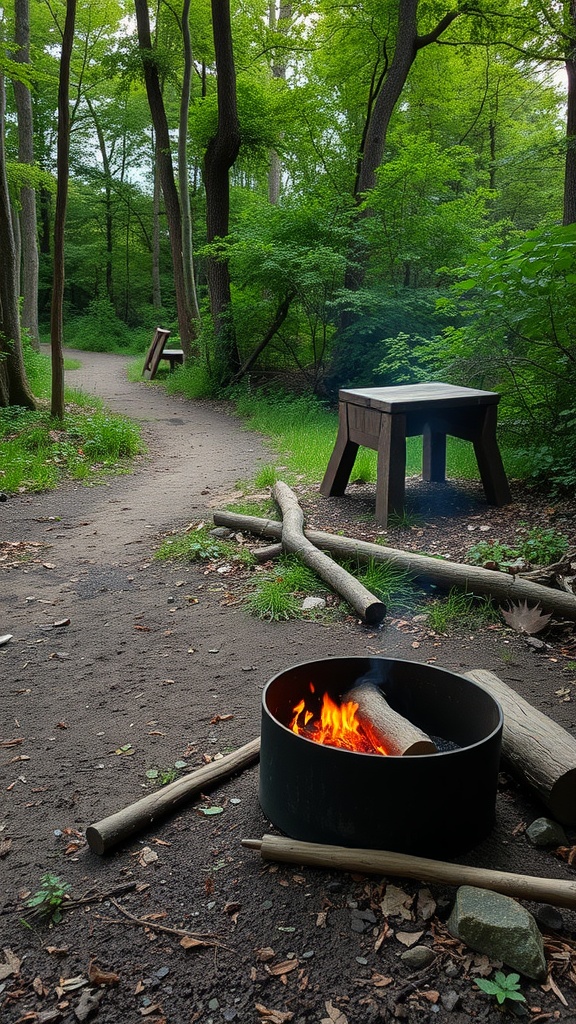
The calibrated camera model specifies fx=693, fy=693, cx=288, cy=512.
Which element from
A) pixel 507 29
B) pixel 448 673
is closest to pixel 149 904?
pixel 448 673

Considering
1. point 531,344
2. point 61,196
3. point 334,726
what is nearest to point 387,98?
point 61,196

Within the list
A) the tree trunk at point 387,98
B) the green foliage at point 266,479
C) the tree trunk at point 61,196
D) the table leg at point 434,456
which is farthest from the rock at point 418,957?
the tree trunk at point 387,98

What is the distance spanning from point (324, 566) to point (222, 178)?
11.4 meters

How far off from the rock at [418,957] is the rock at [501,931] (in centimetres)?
10

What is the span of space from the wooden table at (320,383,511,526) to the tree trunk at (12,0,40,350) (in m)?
10.4

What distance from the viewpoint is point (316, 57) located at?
15617mm

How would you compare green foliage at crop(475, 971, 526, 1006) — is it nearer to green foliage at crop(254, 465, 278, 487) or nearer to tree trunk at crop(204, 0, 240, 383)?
green foliage at crop(254, 465, 278, 487)

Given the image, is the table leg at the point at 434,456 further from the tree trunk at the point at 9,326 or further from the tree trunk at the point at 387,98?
the tree trunk at the point at 387,98

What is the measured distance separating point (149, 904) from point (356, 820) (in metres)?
0.68

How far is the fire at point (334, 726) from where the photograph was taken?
102 inches

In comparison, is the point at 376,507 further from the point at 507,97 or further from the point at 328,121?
the point at 507,97

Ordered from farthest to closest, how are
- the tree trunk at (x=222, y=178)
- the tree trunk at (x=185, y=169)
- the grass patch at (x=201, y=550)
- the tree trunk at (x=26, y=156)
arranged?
the tree trunk at (x=185, y=169), the tree trunk at (x=26, y=156), the tree trunk at (x=222, y=178), the grass patch at (x=201, y=550)

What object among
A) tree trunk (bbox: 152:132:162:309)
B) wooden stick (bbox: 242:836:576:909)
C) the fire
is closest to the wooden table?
the fire

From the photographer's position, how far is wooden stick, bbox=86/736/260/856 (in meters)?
2.33
